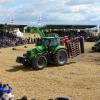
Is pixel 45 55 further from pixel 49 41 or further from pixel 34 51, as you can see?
pixel 49 41

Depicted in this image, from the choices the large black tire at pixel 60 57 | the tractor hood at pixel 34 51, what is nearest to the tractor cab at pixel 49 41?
the tractor hood at pixel 34 51

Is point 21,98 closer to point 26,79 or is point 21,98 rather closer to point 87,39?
point 26,79

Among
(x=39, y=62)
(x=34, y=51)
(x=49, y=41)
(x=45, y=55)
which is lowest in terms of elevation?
(x=39, y=62)

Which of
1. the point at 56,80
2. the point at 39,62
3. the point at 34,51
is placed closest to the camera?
the point at 56,80

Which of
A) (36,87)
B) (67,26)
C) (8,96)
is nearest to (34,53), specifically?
(36,87)

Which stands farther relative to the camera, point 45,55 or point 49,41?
point 49,41

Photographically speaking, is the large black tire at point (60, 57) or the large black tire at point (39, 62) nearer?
the large black tire at point (39, 62)

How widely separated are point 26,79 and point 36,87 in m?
2.10

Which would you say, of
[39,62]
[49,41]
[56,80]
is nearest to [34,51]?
[39,62]

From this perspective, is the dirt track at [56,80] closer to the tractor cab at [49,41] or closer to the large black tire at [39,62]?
the large black tire at [39,62]

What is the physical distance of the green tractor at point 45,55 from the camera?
20906mm

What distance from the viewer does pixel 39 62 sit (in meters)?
21.0

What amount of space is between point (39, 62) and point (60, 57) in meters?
1.67

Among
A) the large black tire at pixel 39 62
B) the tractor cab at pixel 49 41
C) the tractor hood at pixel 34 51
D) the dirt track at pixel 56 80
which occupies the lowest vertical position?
the dirt track at pixel 56 80
